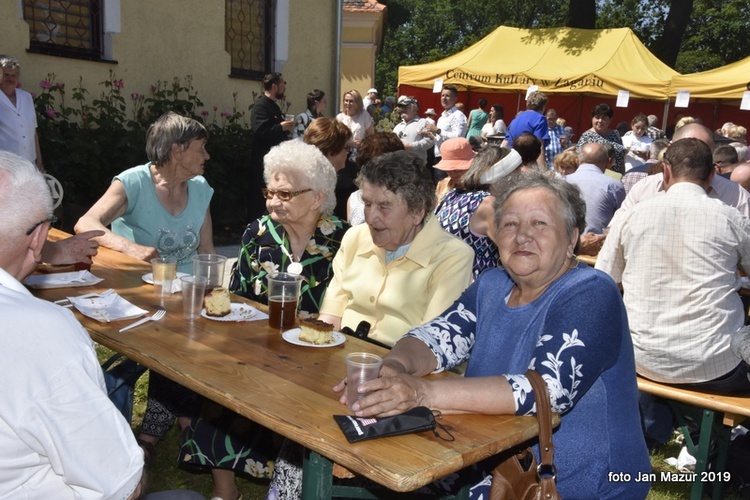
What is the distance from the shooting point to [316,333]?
2322mm

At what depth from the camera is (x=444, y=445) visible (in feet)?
5.26

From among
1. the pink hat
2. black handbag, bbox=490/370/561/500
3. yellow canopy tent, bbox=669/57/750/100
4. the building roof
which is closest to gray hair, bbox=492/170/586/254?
black handbag, bbox=490/370/561/500

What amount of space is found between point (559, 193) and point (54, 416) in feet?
5.07

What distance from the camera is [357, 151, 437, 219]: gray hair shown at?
2984 millimetres

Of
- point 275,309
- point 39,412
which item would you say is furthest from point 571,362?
point 39,412

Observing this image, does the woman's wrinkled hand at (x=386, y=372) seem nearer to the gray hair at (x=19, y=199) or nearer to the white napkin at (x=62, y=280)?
the gray hair at (x=19, y=199)

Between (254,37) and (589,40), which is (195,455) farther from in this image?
(589,40)

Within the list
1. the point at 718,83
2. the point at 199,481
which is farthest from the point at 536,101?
the point at 199,481

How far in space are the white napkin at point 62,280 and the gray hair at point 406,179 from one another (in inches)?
51.0

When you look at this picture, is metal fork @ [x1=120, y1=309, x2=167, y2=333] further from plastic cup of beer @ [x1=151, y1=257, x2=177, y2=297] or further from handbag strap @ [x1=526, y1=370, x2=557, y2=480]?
handbag strap @ [x1=526, y1=370, x2=557, y2=480]

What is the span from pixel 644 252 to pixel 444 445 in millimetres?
2071

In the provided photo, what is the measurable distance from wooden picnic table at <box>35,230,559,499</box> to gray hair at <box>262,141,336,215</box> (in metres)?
0.79

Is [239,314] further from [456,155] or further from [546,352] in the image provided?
[456,155]

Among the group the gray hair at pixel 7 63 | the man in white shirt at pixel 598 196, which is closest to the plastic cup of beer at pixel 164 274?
the man in white shirt at pixel 598 196
